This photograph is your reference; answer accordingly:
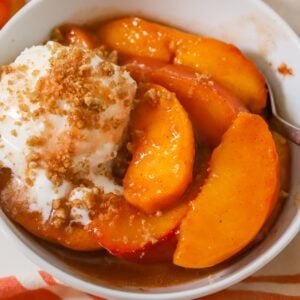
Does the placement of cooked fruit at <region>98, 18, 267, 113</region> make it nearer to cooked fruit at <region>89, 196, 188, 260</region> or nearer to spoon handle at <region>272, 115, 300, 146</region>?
spoon handle at <region>272, 115, 300, 146</region>

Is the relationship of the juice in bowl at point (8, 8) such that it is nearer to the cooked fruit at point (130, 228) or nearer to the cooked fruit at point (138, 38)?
the cooked fruit at point (138, 38)

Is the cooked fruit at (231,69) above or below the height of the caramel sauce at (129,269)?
above

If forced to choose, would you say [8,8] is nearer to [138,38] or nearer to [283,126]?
[138,38]

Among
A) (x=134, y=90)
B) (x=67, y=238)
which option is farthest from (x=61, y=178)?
(x=134, y=90)

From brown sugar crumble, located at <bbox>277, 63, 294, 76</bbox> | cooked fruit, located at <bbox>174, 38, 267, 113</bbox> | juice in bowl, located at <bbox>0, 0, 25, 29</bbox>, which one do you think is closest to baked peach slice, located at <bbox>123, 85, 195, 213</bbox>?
cooked fruit, located at <bbox>174, 38, 267, 113</bbox>

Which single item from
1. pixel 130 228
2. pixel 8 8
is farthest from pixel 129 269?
pixel 8 8

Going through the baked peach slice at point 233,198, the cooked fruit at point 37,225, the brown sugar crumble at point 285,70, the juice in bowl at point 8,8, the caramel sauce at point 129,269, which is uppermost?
the brown sugar crumble at point 285,70

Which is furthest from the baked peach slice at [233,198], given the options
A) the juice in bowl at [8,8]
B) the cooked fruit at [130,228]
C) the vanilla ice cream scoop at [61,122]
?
the juice in bowl at [8,8]
